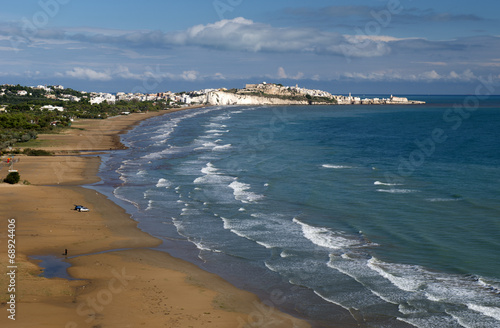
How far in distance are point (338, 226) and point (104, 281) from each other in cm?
1532

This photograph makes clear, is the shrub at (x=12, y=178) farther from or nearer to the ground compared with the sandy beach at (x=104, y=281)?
farther from the ground

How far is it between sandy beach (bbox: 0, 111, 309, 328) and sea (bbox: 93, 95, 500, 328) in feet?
3.42

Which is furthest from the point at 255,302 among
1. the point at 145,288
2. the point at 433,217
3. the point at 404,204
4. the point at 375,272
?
the point at 404,204

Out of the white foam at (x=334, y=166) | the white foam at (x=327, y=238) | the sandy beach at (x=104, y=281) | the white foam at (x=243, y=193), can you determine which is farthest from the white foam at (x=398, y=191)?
the sandy beach at (x=104, y=281)

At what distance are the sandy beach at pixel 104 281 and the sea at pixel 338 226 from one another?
1.04m

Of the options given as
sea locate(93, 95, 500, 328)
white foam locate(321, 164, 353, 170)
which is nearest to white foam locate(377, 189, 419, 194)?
sea locate(93, 95, 500, 328)

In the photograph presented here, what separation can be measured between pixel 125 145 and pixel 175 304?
210 feet

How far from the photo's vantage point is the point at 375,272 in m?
24.4

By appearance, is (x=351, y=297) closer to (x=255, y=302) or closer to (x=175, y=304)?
(x=255, y=302)

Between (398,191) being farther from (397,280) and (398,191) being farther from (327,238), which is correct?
(397,280)

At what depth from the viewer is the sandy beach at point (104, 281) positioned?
62.6ft

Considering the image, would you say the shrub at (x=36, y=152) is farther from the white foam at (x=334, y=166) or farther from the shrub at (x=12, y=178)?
the white foam at (x=334, y=166)

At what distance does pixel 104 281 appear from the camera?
23031 millimetres

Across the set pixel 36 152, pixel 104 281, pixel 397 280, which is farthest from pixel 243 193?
pixel 36 152
